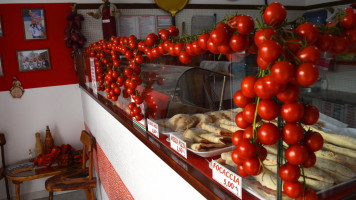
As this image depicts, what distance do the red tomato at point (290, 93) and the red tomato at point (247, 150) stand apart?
0.47 ft

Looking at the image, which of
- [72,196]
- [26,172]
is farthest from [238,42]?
[72,196]

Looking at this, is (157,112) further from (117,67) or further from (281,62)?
(281,62)

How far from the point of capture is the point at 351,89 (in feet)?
2.57

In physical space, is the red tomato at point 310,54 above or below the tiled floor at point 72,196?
above

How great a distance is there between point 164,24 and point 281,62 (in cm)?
421

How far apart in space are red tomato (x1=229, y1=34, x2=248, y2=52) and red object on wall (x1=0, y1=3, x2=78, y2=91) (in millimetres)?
3986

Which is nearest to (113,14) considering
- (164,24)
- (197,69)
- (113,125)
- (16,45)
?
(164,24)

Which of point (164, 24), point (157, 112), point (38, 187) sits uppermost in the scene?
point (164, 24)

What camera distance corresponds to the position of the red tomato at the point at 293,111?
627mm

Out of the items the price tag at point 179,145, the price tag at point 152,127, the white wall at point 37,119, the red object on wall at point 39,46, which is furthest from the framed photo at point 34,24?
the price tag at point 179,145

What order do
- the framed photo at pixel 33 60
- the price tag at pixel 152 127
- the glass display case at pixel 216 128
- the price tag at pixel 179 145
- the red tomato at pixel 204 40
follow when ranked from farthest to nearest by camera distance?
the framed photo at pixel 33 60 < the price tag at pixel 152 127 < the price tag at pixel 179 145 < the red tomato at pixel 204 40 < the glass display case at pixel 216 128

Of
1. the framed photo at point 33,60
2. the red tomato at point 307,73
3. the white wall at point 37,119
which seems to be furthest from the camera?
the white wall at point 37,119

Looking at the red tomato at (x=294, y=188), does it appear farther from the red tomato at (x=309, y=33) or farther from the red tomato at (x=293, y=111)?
the red tomato at (x=309, y=33)

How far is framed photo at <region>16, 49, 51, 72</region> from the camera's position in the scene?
160 inches
